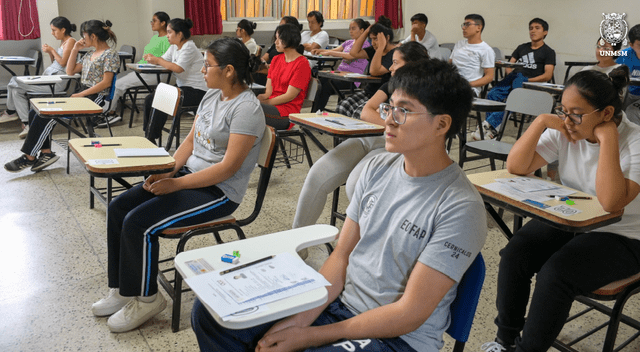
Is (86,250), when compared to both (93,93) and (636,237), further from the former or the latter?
(636,237)

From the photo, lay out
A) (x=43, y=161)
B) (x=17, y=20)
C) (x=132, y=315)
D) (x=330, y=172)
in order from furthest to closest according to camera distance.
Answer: (x=17, y=20), (x=43, y=161), (x=330, y=172), (x=132, y=315)

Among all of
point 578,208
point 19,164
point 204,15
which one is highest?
point 204,15

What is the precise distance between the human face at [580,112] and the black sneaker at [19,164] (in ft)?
12.1

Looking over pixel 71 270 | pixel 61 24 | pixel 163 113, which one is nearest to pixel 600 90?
pixel 71 270

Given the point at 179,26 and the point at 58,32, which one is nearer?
the point at 179,26

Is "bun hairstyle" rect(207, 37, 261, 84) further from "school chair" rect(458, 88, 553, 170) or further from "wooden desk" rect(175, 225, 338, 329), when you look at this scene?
"school chair" rect(458, 88, 553, 170)

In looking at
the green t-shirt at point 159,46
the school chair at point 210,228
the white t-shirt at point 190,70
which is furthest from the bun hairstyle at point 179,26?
the school chair at point 210,228

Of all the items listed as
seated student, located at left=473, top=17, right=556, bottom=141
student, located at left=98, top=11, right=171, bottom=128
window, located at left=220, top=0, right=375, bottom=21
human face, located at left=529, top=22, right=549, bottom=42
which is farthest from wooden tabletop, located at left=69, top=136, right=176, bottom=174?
window, located at left=220, top=0, right=375, bottom=21

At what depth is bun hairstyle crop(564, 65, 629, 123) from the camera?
1.77 metres

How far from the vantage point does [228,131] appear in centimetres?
222

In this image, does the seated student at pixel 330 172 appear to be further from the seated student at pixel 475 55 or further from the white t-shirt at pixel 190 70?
the seated student at pixel 475 55

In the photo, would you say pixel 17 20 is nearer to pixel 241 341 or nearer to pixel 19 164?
pixel 19 164

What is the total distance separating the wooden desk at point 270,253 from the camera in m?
1.02

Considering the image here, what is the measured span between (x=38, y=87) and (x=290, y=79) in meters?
2.82
